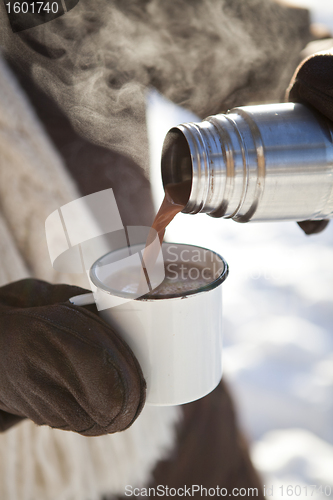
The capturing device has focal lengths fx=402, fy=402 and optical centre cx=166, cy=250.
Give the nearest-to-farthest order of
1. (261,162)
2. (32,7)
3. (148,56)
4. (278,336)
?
(261,162)
(32,7)
(148,56)
(278,336)

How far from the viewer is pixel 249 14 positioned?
0.77m

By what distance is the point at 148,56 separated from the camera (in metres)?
0.73

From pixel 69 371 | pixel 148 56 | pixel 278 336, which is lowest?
pixel 278 336

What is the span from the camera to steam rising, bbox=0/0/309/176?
65 centimetres

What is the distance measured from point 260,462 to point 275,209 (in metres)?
0.64

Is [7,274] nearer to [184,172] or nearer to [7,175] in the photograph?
[7,175]

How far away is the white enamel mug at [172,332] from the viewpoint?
385 mm

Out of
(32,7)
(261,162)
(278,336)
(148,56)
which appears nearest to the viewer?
(261,162)

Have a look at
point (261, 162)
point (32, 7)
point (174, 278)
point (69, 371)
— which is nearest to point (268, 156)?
point (261, 162)

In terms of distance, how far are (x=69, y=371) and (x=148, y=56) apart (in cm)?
57

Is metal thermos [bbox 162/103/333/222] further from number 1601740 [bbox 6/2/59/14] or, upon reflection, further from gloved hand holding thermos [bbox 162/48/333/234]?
number 1601740 [bbox 6/2/59/14]

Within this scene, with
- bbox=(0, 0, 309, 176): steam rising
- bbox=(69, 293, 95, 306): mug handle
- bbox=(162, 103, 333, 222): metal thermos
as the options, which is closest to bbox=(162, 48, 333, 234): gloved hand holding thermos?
bbox=(162, 103, 333, 222): metal thermos

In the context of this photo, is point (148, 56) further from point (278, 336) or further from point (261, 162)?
point (278, 336)

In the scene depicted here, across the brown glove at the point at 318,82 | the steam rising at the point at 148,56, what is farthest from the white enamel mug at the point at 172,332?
the steam rising at the point at 148,56
